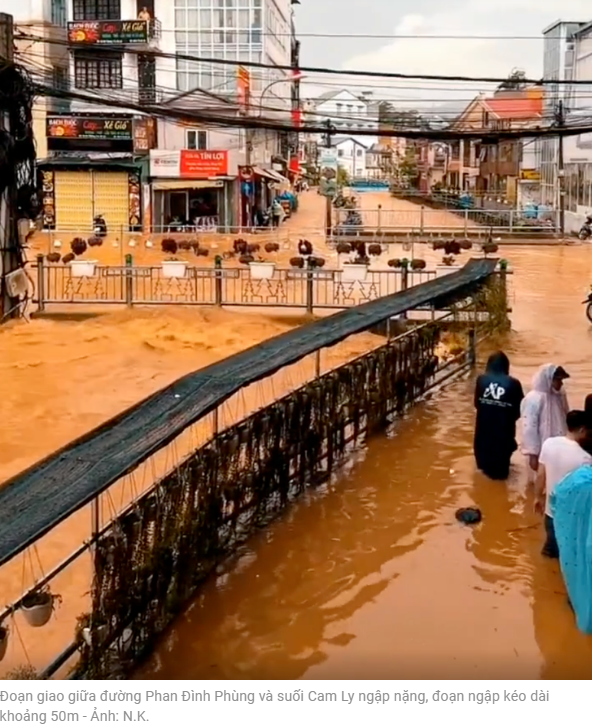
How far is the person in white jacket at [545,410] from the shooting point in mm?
8258

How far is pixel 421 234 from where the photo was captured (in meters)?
39.9

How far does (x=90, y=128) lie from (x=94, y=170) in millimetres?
1481

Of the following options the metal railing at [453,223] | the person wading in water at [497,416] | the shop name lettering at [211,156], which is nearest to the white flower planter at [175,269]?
the person wading in water at [497,416]

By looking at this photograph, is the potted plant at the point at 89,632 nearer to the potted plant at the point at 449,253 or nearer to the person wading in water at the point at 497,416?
the person wading in water at the point at 497,416

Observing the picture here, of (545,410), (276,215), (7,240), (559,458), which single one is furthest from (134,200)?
(559,458)

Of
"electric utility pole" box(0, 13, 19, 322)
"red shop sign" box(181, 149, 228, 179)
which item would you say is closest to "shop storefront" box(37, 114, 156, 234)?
"red shop sign" box(181, 149, 228, 179)

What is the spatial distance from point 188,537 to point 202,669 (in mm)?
871

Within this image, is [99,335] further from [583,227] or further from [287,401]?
[583,227]

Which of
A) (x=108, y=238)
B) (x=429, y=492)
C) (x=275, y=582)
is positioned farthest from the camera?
(x=108, y=238)

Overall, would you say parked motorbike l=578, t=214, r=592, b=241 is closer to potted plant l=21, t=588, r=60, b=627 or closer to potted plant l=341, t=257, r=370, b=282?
potted plant l=341, t=257, r=370, b=282

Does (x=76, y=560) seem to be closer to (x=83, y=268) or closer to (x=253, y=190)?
(x=83, y=268)

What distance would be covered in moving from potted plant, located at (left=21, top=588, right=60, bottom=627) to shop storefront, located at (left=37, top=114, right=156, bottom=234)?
34689 mm

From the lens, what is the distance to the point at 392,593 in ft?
22.7

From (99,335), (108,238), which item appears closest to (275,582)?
(99,335)
